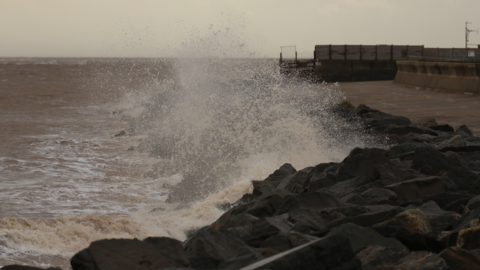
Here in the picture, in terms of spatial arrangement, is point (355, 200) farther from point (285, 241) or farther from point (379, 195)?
point (285, 241)

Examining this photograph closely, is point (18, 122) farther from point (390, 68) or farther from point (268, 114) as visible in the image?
point (390, 68)

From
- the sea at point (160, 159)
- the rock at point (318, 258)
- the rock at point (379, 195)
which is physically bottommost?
the sea at point (160, 159)

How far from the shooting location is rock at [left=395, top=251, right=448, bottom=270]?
2.59 meters

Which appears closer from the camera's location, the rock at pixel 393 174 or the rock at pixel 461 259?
the rock at pixel 461 259

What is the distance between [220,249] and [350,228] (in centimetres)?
86

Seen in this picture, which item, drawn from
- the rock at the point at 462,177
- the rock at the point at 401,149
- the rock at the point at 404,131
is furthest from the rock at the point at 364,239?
the rock at the point at 404,131

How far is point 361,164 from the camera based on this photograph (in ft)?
17.5

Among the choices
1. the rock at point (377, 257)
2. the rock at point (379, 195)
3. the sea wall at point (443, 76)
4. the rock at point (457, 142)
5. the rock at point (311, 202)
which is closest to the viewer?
the rock at point (377, 257)

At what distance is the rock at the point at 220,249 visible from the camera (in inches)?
110

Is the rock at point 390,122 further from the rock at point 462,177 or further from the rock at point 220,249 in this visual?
the rock at point 220,249

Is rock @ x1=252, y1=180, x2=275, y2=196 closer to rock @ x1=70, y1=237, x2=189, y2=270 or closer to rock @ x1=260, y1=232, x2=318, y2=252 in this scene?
rock @ x1=260, y1=232, x2=318, y2=252

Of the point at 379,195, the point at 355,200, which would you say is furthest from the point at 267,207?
the point at 379,195

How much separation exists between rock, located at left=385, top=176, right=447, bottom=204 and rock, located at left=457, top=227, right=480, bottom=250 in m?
1.36

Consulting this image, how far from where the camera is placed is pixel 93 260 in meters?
2.70
